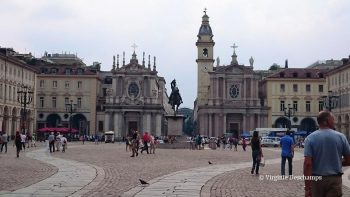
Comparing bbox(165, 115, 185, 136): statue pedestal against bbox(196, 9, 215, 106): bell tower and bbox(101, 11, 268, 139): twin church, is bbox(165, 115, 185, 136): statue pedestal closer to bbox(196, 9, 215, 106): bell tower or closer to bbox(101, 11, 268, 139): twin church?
bbox(101, 11, 268, 139): twin church

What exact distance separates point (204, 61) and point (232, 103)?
617 inches

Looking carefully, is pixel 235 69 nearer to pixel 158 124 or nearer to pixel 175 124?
pixel 158 124

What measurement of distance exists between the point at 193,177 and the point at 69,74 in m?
94.8

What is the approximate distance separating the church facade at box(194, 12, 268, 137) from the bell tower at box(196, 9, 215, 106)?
6.31 m

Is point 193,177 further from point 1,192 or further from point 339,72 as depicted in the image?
point 339,72

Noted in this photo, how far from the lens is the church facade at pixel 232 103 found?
367ft

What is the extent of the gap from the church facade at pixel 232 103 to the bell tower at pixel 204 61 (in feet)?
20.7

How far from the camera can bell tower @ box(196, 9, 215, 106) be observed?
125m

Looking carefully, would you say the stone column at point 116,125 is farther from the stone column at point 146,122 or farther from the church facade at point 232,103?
the church facade at point 232,103

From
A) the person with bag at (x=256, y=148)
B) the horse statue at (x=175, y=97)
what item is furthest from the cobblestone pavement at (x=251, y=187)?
the horse statue at (x=175, y=97)


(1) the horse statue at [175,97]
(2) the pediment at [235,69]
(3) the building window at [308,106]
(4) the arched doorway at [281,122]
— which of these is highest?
(2) the pediment at [235,69]

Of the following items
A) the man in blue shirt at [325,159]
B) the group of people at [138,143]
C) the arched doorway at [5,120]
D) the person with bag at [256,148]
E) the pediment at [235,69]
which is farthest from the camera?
the pediment at [235,69]

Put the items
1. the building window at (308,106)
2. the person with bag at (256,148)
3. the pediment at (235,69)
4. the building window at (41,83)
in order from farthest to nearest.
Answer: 1. the pediment at (235,69)
2. the building window at (41,83)
3. the building window at (308,106)
4. the person with bag at (256,148)

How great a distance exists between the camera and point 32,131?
92750 millimetres
